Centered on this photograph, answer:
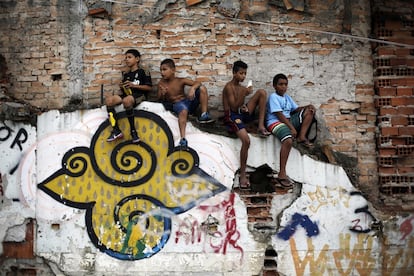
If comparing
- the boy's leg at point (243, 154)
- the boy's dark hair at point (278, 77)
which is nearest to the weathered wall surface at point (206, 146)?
the boy's leg at point (243, 154)

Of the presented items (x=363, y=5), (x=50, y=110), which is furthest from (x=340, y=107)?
(x=50, y=110)

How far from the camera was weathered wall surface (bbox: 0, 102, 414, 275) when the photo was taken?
708cm

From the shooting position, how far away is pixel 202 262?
7.06m

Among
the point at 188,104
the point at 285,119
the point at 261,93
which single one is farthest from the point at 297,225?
the point at 188,104

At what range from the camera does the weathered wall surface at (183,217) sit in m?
7.08

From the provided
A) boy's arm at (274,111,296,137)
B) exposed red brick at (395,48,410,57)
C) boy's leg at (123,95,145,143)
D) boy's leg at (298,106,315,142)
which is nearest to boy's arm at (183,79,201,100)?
boy's leg at (123,95,145,143)

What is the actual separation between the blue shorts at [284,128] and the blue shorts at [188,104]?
0.94m

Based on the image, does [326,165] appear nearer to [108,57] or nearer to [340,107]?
[340,107]

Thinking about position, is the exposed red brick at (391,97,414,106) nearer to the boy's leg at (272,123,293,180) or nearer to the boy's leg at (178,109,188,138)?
the boy's leg at (272,123,293,180)

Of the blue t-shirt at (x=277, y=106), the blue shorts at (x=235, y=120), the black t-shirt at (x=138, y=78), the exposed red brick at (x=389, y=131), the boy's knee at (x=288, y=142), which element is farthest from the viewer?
the exposed red brick at (x=389, y=131)

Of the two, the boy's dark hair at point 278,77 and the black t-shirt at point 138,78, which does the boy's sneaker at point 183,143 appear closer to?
the black t-shirt at point 138,78

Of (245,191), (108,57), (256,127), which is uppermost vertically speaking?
(108,57)

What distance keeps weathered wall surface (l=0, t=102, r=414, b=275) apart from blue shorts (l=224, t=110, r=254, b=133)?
0.16m

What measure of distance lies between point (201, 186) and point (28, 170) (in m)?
2.12
